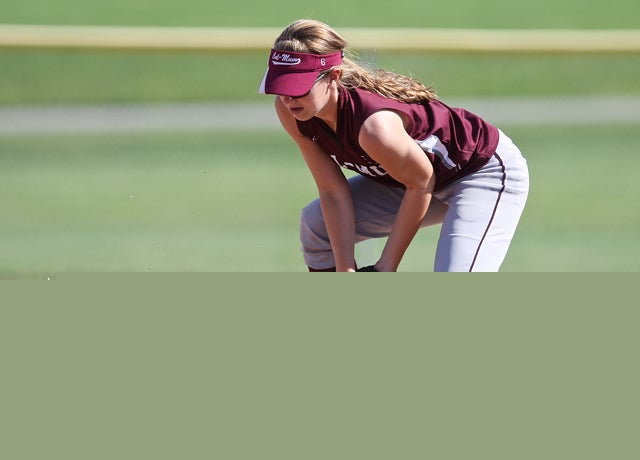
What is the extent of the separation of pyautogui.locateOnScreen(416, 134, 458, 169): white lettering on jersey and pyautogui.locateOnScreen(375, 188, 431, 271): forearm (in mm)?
155

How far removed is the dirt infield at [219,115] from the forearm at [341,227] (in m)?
5.25

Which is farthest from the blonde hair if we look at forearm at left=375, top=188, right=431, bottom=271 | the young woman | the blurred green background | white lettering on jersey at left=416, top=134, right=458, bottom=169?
the blurred green background

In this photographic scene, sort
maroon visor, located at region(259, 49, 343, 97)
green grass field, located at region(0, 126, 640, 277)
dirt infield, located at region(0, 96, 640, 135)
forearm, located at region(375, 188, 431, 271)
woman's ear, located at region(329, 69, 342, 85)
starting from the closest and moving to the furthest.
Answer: maroon visor, located at region(259, 49, 343, 97)
woman's ear, located at region(329, 69, 342, 85)
forearm, located at region(375, 188, 431, 271)
green grass field, located at region(0, 126, 640, 277)
dirt infield, located at region(0, 96, 640, 135)

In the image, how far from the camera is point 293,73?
10.2 ft

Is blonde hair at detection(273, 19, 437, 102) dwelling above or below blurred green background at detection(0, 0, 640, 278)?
above

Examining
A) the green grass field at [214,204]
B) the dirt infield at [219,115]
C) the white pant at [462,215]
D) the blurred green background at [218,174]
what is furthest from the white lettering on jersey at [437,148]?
the dirt infield at [219,115]

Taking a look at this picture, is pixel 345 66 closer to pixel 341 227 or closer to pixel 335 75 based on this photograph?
pixel 335 75

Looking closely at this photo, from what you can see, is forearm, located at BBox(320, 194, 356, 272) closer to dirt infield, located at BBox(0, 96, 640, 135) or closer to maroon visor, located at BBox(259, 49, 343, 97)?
maroon visor, located at BBox(259, 49, 343, 97)

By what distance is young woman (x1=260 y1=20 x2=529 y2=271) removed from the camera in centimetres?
315

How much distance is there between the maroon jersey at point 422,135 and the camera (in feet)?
10.6

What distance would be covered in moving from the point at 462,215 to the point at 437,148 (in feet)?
0.90

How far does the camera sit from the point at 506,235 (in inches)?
141

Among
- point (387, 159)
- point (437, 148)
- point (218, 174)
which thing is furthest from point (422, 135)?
point (218, 174)

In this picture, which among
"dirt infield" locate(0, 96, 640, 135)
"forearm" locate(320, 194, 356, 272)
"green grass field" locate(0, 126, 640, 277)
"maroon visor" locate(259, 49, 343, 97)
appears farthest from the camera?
"dirt infield" locate(0, 96, 640, 135)
